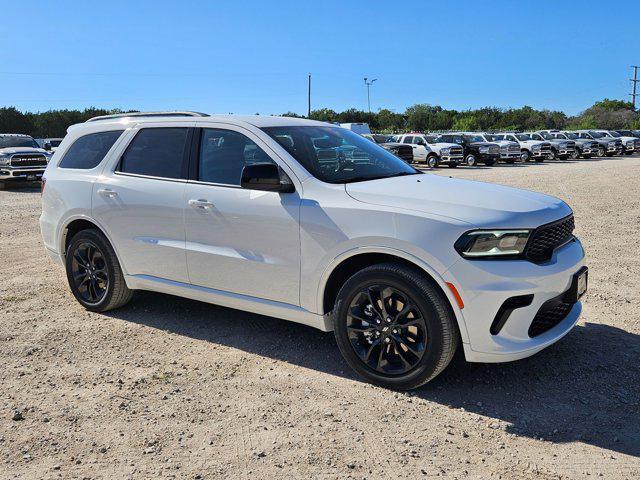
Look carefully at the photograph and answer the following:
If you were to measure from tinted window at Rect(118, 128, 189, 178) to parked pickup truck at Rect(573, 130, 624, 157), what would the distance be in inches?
1540

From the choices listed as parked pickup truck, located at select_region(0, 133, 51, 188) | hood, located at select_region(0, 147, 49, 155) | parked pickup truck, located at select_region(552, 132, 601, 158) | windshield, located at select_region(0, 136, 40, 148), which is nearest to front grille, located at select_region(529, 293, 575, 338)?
parked pickup truck, located at select_region(0, 133, 51, 188)

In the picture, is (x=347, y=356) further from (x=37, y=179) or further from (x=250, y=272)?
(x=37, y=179)

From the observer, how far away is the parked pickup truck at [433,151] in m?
30.6

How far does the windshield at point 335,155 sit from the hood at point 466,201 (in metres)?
0.22

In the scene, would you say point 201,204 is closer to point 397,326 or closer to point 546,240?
point 397,326

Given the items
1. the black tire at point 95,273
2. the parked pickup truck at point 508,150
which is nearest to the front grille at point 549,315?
the black tire at point 95,273

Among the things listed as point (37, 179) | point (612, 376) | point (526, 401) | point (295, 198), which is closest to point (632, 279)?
point (612, 376)

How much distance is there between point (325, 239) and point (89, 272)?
2717 millimetres

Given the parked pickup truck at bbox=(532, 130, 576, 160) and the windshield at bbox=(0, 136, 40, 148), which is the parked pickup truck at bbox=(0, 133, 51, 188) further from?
the parked pickup truck at bbox=(532, 130, 576, 160)

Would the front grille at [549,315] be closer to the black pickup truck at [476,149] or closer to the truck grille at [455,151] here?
the truck grille at [455,151]

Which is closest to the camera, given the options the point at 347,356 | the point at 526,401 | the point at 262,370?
the point at 526,401

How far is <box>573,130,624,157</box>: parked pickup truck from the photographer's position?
39094 mm

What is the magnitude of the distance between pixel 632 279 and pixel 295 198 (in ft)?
14.0

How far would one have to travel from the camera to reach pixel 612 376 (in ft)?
13.5
